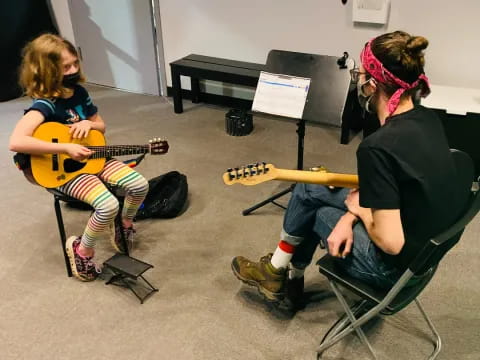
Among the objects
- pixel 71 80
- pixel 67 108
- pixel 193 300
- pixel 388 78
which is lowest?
pixel 193 300

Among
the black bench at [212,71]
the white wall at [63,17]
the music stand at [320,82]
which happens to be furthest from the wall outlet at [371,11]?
the white wall at [63,17]

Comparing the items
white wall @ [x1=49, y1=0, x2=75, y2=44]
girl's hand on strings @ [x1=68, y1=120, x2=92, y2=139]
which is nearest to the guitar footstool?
girl's hand on strings @ [x1=68, y1=120, x2=92, y2=139]

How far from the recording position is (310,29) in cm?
367

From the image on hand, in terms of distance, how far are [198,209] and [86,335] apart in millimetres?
1012

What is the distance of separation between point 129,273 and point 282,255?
69 centimetres

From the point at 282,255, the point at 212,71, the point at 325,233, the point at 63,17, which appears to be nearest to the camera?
the point at 325,233

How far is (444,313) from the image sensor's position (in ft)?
6.78

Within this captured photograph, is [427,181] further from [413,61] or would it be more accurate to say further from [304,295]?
[304,295]

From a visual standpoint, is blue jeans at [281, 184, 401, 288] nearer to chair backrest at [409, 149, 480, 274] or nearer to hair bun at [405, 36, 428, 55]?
chair backrest at [409, 149, 480, 274]

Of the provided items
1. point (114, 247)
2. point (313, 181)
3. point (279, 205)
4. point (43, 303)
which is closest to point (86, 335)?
point (43, 303)

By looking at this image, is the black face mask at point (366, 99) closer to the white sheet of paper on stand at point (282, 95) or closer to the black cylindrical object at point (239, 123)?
the white sheet of paper on stand at point (282, 95)

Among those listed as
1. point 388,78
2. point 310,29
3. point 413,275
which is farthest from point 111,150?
point 310,29

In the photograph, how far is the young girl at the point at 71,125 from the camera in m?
2.00

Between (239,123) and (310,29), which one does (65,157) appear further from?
(310,29)
